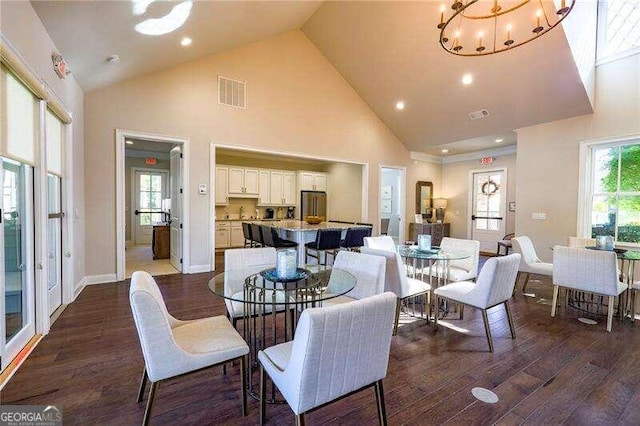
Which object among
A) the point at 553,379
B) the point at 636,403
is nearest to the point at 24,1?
Result: the point at 553,379

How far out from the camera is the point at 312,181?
28.9ft

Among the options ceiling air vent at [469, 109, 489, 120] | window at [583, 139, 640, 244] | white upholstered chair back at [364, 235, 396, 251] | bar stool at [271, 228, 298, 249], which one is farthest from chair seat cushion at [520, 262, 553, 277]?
bar stool at [271, 228, 298, 249]

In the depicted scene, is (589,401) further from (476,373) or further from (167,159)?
(167,159)

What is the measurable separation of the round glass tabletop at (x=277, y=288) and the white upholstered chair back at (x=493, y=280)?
125 centimetres

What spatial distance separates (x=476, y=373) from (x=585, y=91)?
4883 millimetres

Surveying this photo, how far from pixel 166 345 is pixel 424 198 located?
7970mm

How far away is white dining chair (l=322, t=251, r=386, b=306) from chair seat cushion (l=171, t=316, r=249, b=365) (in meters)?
0.76

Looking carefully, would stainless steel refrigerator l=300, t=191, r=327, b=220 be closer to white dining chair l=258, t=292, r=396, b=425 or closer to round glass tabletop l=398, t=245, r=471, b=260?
round glass tabletop l=398, t=245, r=471, b=260

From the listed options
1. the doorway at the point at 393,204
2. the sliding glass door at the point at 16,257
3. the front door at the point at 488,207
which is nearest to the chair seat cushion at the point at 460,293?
the sliding glass door at the point at 16,257

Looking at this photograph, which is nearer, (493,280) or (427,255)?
(493,280)

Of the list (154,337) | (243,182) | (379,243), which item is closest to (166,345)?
(154,337)

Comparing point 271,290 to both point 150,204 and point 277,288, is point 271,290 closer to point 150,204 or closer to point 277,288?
point 277,288

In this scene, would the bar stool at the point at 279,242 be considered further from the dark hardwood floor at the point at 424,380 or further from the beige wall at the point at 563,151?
the beige wall at the point at 563,151

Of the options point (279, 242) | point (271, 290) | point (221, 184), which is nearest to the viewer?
point (271, 290)
